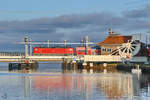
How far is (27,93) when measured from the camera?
3384 centimetres

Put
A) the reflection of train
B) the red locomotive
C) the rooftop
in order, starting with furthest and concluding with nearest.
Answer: the red locomotive, the reflection of train, the rooftop

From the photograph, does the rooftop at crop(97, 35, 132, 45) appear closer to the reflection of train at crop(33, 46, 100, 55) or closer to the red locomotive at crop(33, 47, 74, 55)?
the reflection of train at crop(33, 46, 100, 55)

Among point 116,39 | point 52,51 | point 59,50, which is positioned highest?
point 116,39

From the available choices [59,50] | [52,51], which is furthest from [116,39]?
[52,51]

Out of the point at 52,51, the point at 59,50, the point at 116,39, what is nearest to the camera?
the point at 116,39

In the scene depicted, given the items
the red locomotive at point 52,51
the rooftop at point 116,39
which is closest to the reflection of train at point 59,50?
the red locomotive at point 52,51

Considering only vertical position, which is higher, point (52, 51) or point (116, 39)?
point (116, 39)

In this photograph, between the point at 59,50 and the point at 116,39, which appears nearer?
the point at 116,39

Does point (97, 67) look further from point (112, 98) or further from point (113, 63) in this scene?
point (112, 98)

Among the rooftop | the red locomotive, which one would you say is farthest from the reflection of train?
the rooftop

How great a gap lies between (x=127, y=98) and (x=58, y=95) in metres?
5.90

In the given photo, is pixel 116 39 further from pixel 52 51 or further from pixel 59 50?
pixel 52 51

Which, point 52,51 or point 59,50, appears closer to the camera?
point 52,51

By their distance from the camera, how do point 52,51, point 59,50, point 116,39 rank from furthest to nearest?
point 59,50 < point 52,51 < point 116,39
